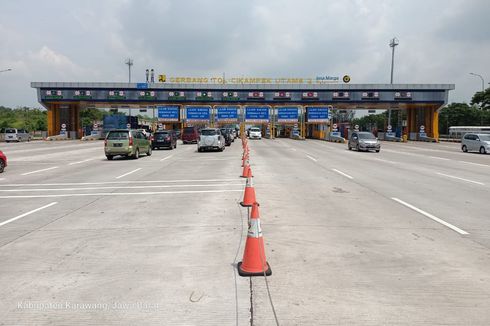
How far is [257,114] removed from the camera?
64.8 m

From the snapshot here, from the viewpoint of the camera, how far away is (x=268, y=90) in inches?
2542

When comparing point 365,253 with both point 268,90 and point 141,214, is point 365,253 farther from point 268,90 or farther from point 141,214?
point 268,90

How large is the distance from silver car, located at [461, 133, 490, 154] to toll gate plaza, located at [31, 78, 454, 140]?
2545 centimetres

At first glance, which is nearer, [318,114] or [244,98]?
[318,114]

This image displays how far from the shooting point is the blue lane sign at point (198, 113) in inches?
2477

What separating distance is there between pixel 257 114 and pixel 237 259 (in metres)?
59.8

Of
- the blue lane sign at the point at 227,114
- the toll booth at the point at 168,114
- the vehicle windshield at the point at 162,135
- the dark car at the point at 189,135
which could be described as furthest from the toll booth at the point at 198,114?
the vehicle windshield at the point at 162,135

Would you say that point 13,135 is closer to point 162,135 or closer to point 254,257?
point 162,135

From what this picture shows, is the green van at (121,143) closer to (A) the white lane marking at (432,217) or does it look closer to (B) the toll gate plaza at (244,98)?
(A) the white lane marking at (432,217)

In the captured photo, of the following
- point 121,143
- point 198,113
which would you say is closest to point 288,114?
point 198,113

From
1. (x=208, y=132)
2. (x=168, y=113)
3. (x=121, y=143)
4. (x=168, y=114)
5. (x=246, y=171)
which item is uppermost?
(x=168, y=113)

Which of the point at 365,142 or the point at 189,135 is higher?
the point at 189,135

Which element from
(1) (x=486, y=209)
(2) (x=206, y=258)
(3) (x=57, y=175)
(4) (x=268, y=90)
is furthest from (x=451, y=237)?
(4) (x=268, y=90)

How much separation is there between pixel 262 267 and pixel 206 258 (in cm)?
101
